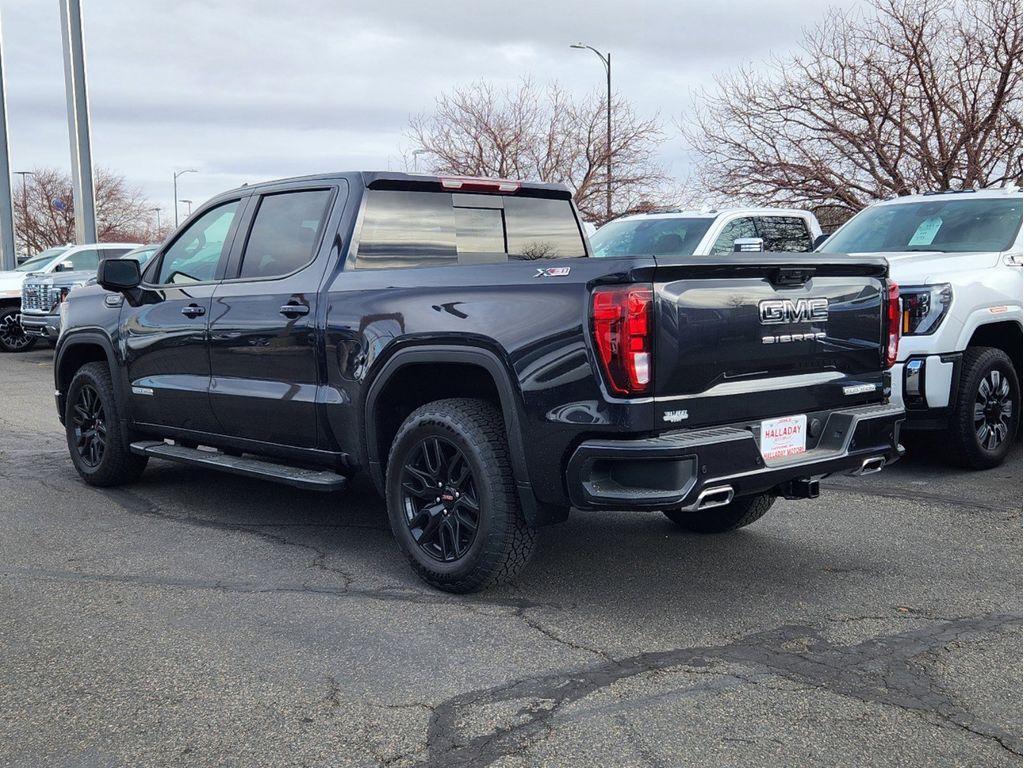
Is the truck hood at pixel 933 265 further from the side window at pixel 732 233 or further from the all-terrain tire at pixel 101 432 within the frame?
the all-terrain tire at pixel 101 432

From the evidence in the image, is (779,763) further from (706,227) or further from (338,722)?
(706,227)

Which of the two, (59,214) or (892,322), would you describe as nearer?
(892,322)

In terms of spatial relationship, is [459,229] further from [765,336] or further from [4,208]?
[4,208]

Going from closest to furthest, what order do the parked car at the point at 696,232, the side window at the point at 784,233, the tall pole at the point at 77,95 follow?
the parked car at the point at 696,232
the side window at the point at 784,233
the tall pole at the point at 77,95

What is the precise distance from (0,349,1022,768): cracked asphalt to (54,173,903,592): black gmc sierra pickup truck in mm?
393

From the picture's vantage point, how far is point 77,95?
19.2 meters

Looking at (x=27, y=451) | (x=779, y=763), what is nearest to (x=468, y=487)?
(x=779, y=763)

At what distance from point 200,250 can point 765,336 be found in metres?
3.39

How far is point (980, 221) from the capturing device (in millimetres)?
8055

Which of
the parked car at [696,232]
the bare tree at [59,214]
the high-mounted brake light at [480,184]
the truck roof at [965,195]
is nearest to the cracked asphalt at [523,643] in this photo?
the high-mounted brake light at [480,184]

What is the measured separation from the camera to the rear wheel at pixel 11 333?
18156mm

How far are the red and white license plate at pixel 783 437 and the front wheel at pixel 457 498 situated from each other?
102 cm

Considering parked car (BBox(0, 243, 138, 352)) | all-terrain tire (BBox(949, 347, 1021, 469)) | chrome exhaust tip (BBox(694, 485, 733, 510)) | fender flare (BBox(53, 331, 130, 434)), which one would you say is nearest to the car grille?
parked car (BBox(0, 243, 138, 352))

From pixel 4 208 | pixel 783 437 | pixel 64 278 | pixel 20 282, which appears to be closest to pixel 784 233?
pixel 783 437
